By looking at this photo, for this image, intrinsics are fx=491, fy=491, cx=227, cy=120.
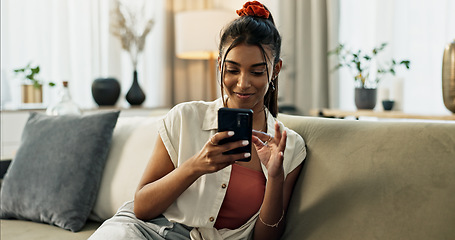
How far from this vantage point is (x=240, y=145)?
109 centimetres

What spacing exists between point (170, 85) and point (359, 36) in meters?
1.75

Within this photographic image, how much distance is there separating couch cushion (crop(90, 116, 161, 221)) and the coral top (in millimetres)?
465

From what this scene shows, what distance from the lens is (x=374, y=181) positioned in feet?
4.00

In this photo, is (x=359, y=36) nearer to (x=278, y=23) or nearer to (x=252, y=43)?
(x=278, y=23)

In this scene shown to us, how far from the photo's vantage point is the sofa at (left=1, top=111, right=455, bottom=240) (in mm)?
1132

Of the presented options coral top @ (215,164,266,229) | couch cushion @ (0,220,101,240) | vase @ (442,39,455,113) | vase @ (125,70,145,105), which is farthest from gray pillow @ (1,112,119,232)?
vase @ (125,70,145,105)

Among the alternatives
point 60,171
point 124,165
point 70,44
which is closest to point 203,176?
point 124,165

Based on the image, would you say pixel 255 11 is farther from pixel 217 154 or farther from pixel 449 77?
pixel 449 77

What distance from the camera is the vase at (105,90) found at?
3537 millimetres

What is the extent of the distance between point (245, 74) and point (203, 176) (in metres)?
0.30

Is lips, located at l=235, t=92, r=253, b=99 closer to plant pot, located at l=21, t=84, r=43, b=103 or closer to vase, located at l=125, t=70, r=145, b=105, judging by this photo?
plant pot, located at l=21, t=84, r=43, b=103

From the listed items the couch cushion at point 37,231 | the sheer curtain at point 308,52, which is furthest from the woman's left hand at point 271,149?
the sheer curtain at point 308,52

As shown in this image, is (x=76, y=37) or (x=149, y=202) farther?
(x=76, y=37)

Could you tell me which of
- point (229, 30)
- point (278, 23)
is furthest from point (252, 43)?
point (278, 23)
